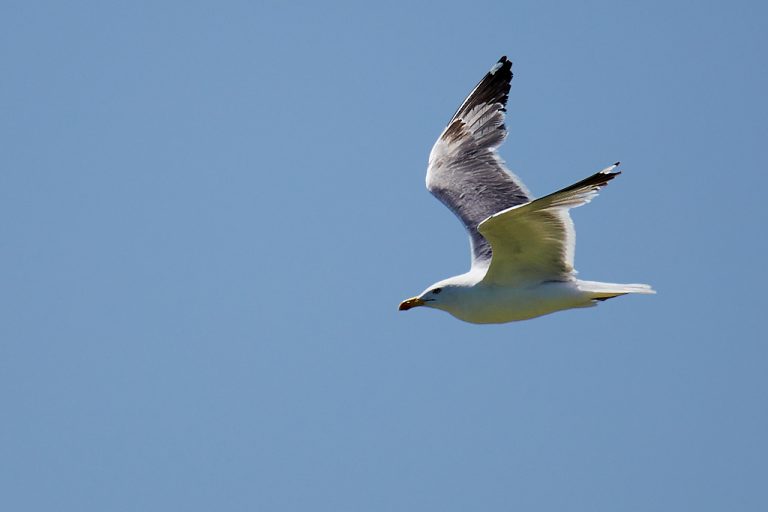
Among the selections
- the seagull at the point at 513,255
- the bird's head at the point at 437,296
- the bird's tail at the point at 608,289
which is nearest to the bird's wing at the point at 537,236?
the seagull at the point at 513,255

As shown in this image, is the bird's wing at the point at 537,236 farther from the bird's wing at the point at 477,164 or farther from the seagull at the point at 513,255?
Answer: the bird's wing at the point at 477,164

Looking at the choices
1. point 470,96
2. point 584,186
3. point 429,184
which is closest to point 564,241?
point 584,186

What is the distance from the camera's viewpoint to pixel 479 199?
12516 mm

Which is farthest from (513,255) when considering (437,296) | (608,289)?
(437,296)

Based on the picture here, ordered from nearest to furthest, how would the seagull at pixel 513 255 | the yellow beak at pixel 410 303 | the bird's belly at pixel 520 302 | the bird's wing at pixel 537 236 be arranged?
the bird's wing at pixel 537 236, the seagull at pixel 513 255, the bird's belly at pixel 520 302, the yellow beak at pixel 410 303

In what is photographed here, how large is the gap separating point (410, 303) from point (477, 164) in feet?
9.34

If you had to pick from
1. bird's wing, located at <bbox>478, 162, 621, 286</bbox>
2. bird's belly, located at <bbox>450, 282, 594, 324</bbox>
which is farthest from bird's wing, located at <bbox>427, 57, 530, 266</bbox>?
bird's wing, located at <bbox>478, 162, 621, 286</bbox>

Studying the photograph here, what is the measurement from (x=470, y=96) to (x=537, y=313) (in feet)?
15.3

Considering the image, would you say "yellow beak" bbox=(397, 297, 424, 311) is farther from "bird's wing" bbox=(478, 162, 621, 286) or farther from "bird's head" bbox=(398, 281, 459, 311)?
"bird's wing" bbox=(478, 162, 621, 286)

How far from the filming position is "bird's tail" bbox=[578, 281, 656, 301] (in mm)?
9734

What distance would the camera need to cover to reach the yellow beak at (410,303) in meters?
10.9

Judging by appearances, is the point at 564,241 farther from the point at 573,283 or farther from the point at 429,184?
the point at 429,184

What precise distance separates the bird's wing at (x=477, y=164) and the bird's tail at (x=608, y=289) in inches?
55.4

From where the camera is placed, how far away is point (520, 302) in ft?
33.6
